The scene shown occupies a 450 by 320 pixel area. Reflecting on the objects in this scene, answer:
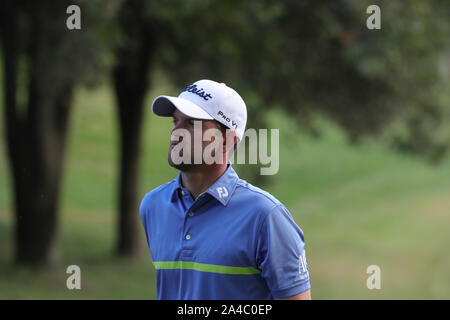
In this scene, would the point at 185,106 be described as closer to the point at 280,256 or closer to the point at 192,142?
the point at 192,142

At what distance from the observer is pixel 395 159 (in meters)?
41.8

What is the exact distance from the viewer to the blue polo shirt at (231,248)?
→ 290cm

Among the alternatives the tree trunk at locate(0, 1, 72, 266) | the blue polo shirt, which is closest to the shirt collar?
the blue polo shirt

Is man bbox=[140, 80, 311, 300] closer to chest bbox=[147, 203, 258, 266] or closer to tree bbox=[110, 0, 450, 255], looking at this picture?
chest bbox=[147, 203, 258, 266]

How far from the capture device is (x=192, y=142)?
3127mm

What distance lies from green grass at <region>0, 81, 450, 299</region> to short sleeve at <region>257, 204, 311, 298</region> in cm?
876

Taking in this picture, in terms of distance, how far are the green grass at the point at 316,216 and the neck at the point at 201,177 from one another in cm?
840

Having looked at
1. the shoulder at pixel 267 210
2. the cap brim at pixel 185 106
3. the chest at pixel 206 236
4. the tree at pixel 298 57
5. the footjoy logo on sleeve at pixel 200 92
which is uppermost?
the tree at pixel 298 57

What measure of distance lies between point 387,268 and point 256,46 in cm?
987

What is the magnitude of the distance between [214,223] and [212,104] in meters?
0.53

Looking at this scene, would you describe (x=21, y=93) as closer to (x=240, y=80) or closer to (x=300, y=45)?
(x=240, y=80)

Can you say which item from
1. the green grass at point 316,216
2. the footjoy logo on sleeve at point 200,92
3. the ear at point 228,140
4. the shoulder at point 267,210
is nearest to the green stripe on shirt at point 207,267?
the shoulder at point 267,210

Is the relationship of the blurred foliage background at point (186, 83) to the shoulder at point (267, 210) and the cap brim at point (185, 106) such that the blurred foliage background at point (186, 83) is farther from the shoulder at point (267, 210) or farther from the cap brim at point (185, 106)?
the shoulder at point (267, 210)
